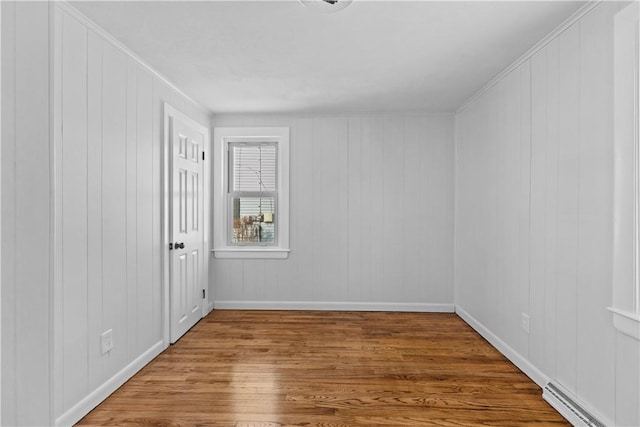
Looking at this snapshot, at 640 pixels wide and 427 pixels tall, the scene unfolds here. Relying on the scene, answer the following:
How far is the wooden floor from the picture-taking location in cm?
237

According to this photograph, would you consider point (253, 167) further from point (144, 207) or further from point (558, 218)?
point (558, 218)

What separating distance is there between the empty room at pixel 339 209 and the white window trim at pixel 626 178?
1cm

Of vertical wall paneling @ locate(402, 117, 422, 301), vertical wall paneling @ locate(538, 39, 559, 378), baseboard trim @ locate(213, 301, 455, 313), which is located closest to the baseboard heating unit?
vertical wall paneling @ locate(538, 39, 559, 378)

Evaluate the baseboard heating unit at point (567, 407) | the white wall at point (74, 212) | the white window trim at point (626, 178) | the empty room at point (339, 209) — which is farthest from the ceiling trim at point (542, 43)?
the white wall at point (74, 212)

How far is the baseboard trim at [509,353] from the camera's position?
2.79m

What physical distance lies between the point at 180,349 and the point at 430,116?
376cm

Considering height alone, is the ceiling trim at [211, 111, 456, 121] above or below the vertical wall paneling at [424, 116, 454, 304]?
above

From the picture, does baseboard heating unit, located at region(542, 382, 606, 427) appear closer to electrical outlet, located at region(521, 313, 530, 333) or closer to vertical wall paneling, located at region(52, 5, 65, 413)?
electrical outlet, located at region(521, 313, 530, 333)

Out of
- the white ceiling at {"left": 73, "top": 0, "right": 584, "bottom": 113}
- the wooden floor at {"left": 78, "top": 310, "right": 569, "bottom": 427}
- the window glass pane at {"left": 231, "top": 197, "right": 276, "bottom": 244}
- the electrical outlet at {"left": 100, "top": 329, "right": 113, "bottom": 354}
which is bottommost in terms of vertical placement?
the wooden floor at {"left": 78, "top": 310, "right": 569, "bottom": 427}

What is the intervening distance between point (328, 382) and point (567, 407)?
1.49 metres

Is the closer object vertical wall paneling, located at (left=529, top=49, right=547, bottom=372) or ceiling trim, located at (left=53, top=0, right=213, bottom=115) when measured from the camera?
ceiling trim, located at (left=53, top=0, right=213, bottom=115)

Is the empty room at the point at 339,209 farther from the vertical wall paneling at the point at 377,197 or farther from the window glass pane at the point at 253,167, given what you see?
the window glass pane at the point at 253,167

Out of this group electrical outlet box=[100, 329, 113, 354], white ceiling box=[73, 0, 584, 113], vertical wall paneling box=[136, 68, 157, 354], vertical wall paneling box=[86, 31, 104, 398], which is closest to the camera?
white ceiling box=[73, 0, 584, 113]

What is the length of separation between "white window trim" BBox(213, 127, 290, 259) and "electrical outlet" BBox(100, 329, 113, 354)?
2281 mm
